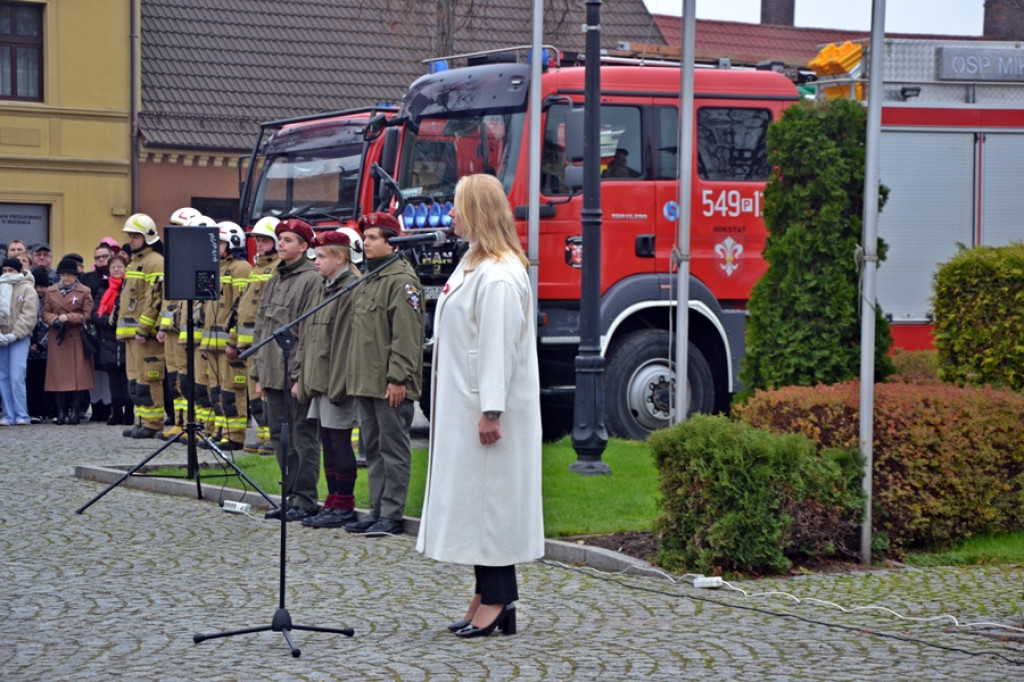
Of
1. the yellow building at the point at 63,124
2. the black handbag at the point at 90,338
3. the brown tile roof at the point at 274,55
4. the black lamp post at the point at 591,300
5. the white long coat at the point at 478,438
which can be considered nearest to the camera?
the white long coat at the point at 478,438

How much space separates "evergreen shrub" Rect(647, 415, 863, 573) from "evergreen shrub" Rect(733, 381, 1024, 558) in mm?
256

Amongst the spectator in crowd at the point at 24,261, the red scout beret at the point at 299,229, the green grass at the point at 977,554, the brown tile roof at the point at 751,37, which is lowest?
the green grass at the point at 977,554

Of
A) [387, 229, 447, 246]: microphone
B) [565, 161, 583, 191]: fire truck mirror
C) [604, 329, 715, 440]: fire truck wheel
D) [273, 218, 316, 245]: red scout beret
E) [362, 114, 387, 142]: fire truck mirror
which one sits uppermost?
[362, 114, 387, 142]: fire truck mirror

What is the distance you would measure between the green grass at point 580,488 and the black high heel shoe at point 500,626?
2.19 metres

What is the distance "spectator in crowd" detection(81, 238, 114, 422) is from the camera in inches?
709

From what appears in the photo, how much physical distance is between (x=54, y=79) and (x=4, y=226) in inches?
113

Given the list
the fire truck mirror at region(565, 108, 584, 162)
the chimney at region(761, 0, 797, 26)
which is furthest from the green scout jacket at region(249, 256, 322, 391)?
the chimney at region(761, 0, 797, 26)

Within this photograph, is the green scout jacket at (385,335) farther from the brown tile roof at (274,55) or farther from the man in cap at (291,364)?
the brown tile roof at (274,55)

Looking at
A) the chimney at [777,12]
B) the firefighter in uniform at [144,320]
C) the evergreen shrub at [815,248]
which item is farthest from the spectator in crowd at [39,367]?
the chimney at [777,12]

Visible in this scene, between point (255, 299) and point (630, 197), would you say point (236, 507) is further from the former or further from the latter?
point (630, 197)

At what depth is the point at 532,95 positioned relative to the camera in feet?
43.9

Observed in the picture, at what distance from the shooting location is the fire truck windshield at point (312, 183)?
18094mm

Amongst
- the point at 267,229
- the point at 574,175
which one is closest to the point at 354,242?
the point at 574,175

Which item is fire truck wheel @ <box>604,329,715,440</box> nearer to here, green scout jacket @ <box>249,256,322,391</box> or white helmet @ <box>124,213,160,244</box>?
green scout jacket @ <box>249,256,322,391</box>
